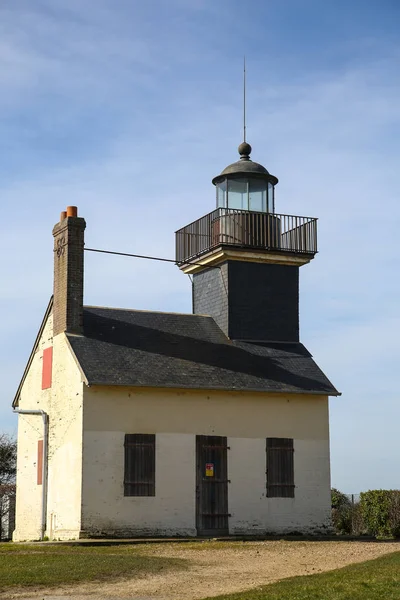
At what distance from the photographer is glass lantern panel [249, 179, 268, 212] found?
93.8ft

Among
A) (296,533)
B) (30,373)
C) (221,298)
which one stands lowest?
(296,533)

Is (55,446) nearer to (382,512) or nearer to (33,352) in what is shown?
(33,352)

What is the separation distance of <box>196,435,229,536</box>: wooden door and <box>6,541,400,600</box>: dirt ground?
3.13 meters

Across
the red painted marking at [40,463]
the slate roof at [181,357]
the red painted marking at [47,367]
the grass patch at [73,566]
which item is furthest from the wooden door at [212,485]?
the grass patch at [73,566]

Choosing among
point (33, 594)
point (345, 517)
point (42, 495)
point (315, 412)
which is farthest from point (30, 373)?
point (33, 594)

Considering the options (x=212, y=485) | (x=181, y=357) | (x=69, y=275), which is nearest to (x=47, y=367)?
(x=69, y=275)

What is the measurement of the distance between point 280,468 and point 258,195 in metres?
8.08

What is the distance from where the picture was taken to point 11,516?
31359 millimetres

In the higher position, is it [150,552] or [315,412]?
[315,412]

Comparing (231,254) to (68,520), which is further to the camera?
(231,254)

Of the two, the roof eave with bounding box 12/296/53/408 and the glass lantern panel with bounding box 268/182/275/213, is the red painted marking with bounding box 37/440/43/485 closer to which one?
the roof eave with bounding box 12/296/53/408

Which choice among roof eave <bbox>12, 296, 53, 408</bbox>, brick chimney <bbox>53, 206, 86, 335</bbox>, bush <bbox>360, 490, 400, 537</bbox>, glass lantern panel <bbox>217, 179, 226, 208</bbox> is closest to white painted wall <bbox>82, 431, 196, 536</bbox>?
brick chimney <bbox>53, 206, 86, 335</bbox>

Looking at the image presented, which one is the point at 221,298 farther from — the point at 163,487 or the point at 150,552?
the point at 150,552

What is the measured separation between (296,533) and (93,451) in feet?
18.2
